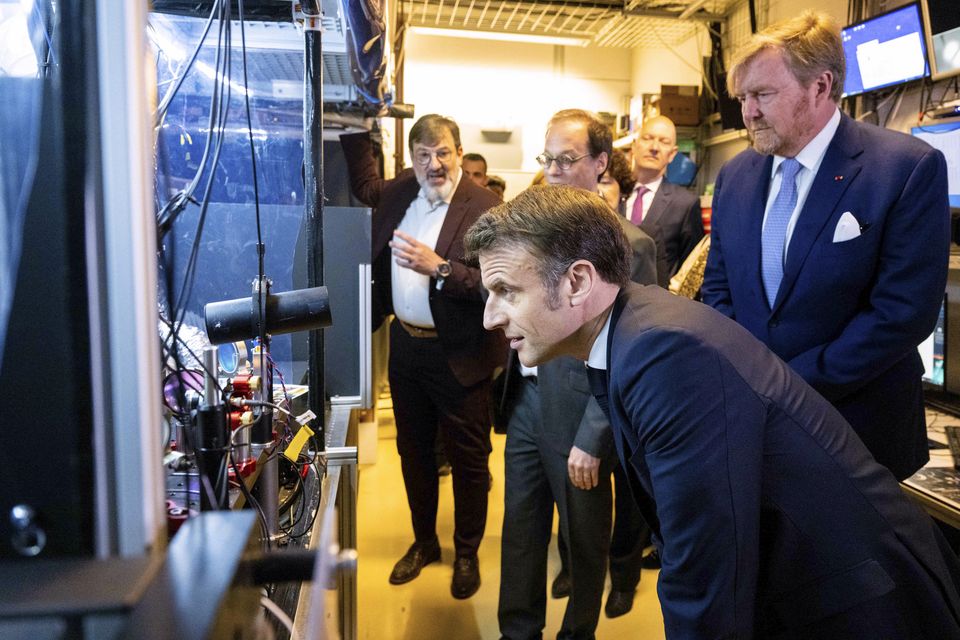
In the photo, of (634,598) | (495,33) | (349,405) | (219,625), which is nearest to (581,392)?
(349,405)

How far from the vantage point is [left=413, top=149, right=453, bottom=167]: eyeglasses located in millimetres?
2243

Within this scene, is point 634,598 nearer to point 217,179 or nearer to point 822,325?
point 822,325

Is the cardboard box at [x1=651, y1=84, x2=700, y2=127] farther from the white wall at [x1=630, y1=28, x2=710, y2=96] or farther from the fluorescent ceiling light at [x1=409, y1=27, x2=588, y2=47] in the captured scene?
the fluorescent ceiling light at [x1=409, y1=27, x2=588, y2=47]

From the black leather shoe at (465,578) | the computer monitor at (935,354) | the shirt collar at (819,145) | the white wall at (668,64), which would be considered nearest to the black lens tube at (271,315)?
the shirt collar at (819,145)

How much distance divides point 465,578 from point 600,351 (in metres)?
1.43

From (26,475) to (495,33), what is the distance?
17.8ft

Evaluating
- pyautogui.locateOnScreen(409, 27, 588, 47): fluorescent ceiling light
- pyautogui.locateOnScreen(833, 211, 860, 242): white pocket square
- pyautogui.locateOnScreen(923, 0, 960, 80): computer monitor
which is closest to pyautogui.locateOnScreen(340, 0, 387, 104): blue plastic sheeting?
pyautogui.locateOnScreen(833, 211, 860, 242): white pocket square

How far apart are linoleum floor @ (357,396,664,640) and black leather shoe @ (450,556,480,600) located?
2cm

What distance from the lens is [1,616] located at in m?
0.32

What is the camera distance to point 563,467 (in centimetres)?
177

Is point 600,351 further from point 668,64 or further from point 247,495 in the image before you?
point 668,64

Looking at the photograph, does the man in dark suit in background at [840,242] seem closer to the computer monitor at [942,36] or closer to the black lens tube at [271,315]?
the black lens tube at [271,315]

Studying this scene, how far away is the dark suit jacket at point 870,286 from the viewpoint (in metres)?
1.39

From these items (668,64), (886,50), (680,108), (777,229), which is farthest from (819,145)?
(668,64)
